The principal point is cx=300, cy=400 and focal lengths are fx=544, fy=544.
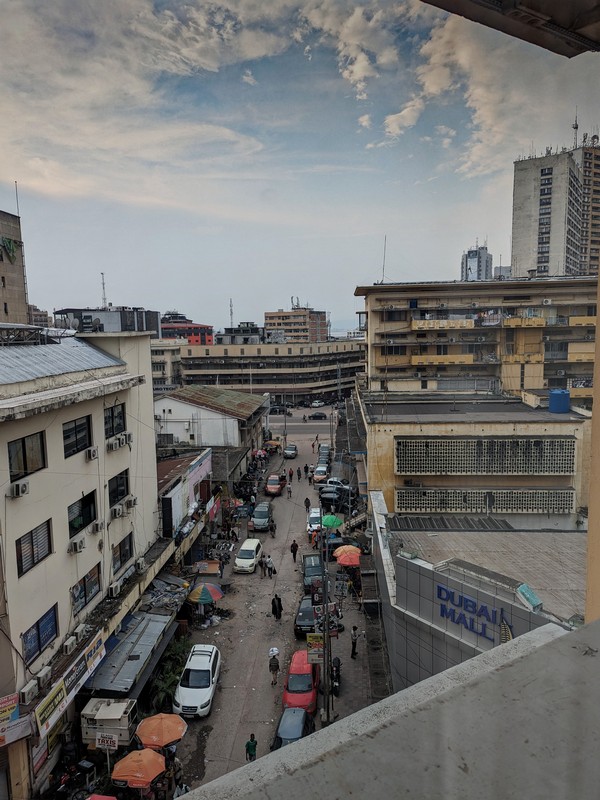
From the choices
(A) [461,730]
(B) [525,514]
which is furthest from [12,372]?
(B) [525,514]

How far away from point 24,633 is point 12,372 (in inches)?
127

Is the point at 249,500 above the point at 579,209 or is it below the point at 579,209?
below

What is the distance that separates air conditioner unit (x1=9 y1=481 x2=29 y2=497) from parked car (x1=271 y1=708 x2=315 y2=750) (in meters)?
4.64

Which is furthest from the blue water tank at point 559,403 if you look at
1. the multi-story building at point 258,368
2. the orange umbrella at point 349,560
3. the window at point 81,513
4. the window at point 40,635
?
the multi-story building at point 258,368

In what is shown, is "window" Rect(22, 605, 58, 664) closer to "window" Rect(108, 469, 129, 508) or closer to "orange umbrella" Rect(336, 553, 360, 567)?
"window" Rect(108, 469, 129, 508)

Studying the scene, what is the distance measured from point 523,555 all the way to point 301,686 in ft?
13.4

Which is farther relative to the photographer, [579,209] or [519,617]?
[579,209]

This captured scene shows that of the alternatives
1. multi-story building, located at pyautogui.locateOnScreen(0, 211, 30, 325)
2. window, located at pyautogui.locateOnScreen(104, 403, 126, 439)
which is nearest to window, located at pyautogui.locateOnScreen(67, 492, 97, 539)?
window, located at pyautogui.locateOnScreen(104, 403, 126, 439)

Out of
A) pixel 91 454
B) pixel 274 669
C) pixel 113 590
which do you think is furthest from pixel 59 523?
pixel 274 669

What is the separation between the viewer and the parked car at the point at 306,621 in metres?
10.6

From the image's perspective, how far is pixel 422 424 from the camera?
38.9ft

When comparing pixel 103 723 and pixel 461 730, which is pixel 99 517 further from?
pixel 461 730

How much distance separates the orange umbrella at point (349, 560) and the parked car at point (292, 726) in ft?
13.9

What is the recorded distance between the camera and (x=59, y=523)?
7516 millimetres
